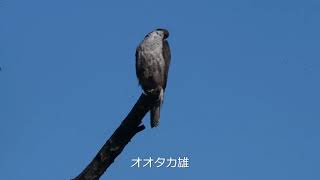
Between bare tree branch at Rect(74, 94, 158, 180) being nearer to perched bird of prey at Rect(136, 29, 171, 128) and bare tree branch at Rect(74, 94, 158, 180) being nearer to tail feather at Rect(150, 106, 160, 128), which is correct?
tail feather at Rect(150, 106, 160, 128)

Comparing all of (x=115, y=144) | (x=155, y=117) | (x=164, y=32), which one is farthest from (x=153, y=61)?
(x=115, y=144)

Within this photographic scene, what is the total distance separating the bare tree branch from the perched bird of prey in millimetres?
2863

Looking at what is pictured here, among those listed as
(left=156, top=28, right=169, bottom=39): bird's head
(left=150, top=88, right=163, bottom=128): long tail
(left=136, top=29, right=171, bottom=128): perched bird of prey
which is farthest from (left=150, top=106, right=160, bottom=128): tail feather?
(left=156, top=28, right=169, bottom=39): bird's head

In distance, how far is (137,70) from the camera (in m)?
7.62

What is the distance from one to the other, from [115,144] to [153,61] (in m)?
3.38

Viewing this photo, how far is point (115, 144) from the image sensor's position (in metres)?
4.15

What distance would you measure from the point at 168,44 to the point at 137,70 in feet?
1.77

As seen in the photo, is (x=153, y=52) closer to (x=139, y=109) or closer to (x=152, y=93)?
(x=152, y=93)

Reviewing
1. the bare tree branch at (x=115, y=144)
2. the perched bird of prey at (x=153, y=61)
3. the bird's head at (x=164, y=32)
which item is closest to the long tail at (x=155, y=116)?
the perched bird of prey at (x=153, y=61)

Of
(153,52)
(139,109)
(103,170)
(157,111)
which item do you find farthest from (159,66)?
(103,170)

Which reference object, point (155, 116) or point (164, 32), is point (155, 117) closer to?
point (155, 116)

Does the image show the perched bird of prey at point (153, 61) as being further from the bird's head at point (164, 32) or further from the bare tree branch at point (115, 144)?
the bare tree branch at point (115, 144)

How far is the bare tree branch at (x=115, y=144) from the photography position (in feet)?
13.2

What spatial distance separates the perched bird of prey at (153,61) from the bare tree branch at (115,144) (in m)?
2.86
